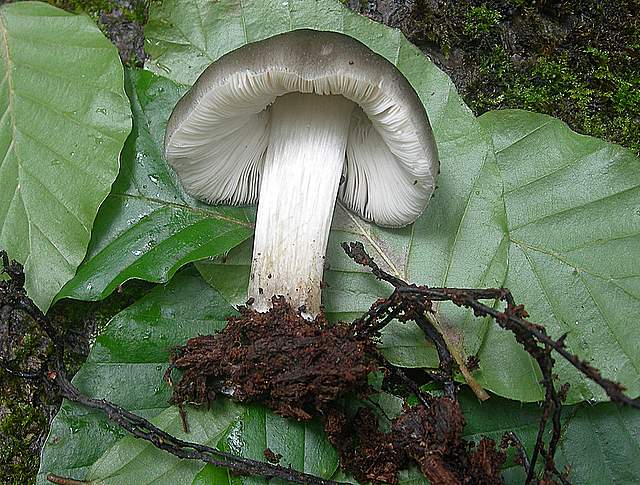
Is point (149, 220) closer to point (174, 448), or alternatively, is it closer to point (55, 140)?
point (55, 140)

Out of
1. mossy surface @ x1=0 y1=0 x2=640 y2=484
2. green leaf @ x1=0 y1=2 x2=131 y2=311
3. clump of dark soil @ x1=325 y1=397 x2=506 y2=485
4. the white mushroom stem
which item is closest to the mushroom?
the white mushroom stem

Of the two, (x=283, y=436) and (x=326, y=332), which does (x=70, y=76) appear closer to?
(x=326, y=332)

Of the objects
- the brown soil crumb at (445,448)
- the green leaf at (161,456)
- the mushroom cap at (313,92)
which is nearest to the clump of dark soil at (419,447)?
the brown soil crumb at (445,448)

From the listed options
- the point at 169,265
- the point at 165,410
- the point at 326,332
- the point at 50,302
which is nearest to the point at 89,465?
the point at 165,410

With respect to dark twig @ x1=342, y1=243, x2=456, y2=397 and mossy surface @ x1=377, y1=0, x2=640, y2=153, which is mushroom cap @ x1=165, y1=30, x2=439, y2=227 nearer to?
dark twig @ x1=342, y1=243, x2=456, y2=397

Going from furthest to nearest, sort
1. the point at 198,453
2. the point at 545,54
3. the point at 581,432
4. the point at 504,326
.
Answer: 1. the point at 545,54
2. the point at 581,432
3. the point at 198,453
4. the point at 504,326

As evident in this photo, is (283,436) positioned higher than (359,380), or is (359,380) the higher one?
(359,380)

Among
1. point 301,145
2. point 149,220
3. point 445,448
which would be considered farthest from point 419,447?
point 149,220

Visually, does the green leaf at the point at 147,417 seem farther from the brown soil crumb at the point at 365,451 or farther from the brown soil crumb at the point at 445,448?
the brown soil crumb at the point at 445,448
